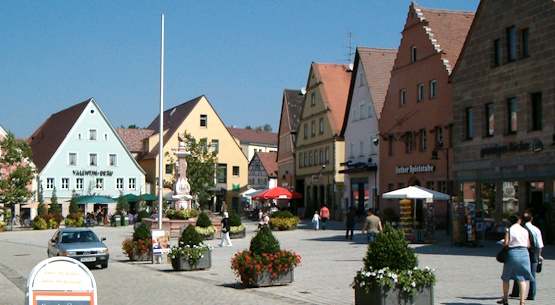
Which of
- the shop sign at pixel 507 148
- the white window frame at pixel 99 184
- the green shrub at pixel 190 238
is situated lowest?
the green shrub at pixel 190 238

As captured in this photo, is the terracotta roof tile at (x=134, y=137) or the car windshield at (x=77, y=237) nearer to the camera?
the car windshield at (x=77, y=237)

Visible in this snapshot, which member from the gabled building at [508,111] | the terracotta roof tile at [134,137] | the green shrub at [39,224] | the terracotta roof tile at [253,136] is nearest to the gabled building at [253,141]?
the terracotta roof tile at [253,136]

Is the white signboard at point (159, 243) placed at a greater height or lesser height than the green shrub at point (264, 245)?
lesser

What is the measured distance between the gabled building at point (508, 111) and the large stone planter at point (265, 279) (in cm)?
1506

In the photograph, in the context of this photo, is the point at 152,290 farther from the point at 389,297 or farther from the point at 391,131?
the point at 391,131

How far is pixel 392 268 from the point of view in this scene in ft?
41.3

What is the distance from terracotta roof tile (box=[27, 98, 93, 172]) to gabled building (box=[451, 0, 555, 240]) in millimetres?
48629

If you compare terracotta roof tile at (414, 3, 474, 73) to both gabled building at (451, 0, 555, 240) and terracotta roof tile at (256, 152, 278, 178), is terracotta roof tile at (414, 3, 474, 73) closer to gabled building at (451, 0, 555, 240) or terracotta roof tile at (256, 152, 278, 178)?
gabled building at (451, 0, 555, 240)

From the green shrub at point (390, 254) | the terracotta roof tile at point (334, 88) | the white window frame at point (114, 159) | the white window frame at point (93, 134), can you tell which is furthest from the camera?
the white window frame at point (114, 159)

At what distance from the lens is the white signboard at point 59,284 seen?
280 inches

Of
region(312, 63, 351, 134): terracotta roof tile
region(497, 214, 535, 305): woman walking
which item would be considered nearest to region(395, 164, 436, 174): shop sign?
region(312, 63, 351, 134): terracotta roof tile

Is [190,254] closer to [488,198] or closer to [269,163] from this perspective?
[488,198]

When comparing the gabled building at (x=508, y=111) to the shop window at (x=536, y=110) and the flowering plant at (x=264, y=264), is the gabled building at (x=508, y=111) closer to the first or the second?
the shop window at (x=536, y=110)

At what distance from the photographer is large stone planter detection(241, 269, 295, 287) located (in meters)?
16.3
